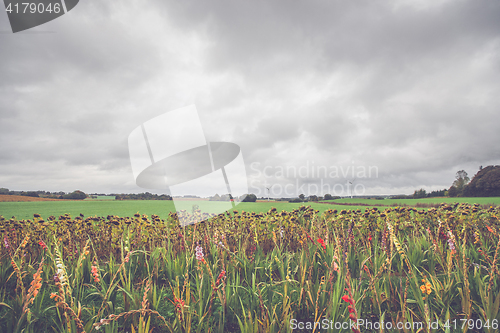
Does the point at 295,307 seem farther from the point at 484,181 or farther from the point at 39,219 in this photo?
the point at 484,181

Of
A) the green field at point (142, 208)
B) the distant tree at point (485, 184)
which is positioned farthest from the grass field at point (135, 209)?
the distant tree at point (485, 184)

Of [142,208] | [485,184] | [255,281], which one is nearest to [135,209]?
[142,208]

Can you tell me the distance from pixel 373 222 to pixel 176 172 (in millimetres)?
5747

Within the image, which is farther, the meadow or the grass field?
the grass field

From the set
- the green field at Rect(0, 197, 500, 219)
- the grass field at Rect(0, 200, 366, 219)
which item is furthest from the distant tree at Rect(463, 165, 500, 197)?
the grass field at Rect(0, 200, 366, 219)

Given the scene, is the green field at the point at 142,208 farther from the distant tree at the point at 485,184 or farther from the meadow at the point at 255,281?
the distant tree at the point at 485,184

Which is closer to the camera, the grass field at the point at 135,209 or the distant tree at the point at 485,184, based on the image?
the grass field at the point at 135,209

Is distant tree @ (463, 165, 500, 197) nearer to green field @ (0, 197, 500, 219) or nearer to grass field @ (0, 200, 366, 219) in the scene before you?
green field @ (0, 197, 500, 219)

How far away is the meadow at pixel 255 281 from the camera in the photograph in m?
2.31

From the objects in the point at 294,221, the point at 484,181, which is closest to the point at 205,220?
the point at 294,221

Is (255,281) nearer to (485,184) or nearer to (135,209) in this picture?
(135,209)

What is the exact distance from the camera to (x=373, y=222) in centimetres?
684

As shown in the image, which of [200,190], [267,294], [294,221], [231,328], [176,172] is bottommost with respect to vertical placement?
[231,328]

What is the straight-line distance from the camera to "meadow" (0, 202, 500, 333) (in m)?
2.31
